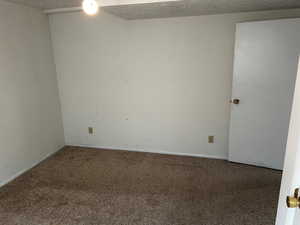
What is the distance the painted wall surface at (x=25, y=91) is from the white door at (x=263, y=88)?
268cm

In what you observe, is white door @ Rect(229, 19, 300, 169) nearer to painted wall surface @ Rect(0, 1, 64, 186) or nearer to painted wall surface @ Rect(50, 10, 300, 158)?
painted wall surface @ Rect(50, 10, 300, 158)

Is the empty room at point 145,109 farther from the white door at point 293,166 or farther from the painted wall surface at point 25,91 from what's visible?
the white door at point 293,166

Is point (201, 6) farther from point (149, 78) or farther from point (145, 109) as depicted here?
point (145, 109)

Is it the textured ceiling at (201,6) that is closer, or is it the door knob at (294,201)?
the door knob at (294,201)

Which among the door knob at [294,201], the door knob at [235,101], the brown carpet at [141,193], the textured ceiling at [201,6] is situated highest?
the textured ceiling at [201,6]

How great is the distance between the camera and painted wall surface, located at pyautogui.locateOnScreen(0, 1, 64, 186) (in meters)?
2.66

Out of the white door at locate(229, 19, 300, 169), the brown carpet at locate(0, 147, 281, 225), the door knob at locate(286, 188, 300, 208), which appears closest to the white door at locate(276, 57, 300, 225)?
the door knob at locate(286, 188, 300, 208)

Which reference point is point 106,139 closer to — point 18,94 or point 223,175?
point 18,94

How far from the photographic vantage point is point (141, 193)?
251cm

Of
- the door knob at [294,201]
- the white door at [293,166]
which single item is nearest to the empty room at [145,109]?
the white door at [293,166]

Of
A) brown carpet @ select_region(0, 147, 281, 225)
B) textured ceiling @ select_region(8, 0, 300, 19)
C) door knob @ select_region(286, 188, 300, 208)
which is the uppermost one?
textured ceiling @ select_region(8, 0, 300, 19)

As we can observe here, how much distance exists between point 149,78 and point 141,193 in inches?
63.0

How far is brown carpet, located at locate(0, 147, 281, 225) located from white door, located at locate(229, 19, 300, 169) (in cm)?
28

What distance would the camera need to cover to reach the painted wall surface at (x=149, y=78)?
2.97 meters
